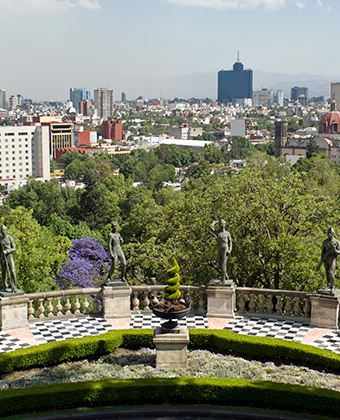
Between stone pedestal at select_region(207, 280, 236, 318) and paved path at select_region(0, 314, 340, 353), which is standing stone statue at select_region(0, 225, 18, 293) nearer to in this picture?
paved path at select_region(0, 314, 340, 353)

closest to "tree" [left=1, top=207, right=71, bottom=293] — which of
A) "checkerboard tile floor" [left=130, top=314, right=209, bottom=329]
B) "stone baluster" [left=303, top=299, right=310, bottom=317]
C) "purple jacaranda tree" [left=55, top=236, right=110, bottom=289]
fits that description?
"purple jacaranda tree" [left=55, top=236, right=110, bottom=289]

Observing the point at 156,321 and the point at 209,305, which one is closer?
the point at 156,321

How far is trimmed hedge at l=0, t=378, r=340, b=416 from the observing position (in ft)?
44.8

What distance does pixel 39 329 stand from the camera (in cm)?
1975

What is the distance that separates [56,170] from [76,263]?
154 meters

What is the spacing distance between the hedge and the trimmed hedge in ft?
8.08

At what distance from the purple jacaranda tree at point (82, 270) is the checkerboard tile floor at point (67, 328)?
20784 mm

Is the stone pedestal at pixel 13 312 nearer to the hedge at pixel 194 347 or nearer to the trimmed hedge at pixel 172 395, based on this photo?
the hedge at pixel 194 347

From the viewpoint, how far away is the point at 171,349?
52.9 feet

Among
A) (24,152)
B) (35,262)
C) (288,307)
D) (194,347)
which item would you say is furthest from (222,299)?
(24,152)

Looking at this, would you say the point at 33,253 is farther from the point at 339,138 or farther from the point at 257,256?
the point at 339,138

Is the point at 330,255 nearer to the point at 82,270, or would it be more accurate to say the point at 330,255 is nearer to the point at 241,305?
the point at 241,305

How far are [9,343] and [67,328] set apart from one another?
2084mm

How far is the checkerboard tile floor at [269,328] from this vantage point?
754 inches
